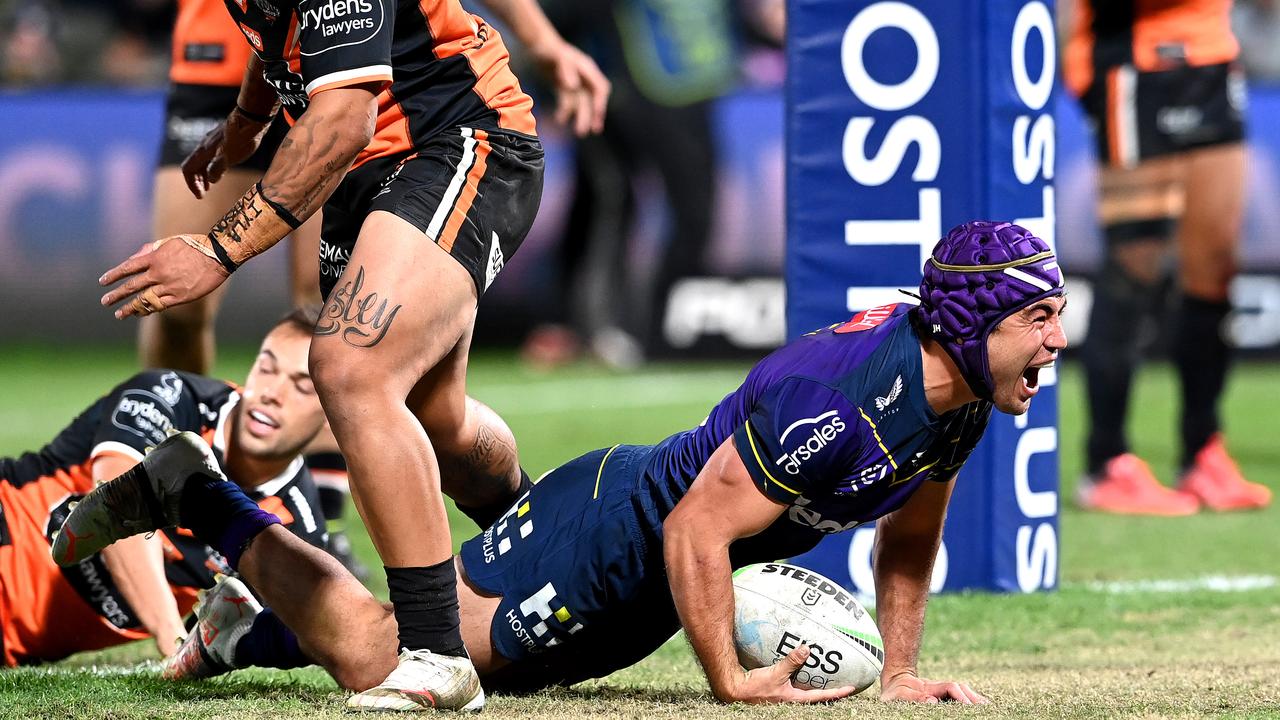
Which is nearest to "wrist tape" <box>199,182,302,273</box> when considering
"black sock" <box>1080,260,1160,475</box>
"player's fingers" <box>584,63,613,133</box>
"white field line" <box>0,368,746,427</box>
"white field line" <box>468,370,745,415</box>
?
"player's fingers" <box>584,63,613,133</box>

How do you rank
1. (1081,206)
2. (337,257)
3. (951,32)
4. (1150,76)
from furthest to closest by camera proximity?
(1081,206)
(1150,76)
(951,32)
(337,257)

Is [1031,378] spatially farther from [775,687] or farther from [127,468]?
[127,468]

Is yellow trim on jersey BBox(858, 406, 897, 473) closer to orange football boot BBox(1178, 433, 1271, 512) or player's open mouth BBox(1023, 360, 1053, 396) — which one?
player's open mouth BBox(1023, 360, 1053, 396)

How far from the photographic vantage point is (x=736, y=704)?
374 cm

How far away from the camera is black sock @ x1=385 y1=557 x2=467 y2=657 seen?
371 centimetres

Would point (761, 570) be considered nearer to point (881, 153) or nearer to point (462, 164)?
point (462, 164)

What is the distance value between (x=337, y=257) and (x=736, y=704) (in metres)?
1.35

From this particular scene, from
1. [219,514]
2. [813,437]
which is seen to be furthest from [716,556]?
[219,514]

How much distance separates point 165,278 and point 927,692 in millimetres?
1839

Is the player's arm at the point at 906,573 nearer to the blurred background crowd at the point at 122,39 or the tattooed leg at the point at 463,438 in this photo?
the tattooed leg at the point at 463,438

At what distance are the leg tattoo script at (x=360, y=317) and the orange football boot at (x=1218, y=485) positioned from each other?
523 centimetres

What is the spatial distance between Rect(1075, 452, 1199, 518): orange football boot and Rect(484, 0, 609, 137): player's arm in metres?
3.88

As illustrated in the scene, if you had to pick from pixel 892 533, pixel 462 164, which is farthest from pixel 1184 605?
pixel 462 164

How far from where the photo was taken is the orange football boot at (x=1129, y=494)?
25.6 feet
